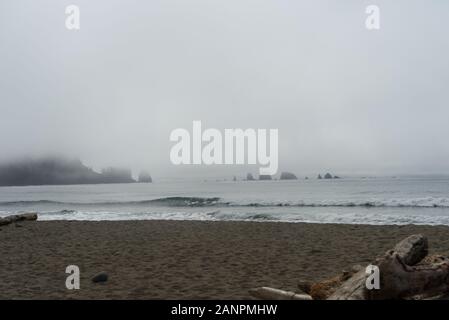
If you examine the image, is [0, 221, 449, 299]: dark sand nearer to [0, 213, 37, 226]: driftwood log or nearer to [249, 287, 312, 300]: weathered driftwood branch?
[249, 287, 312, 300]: weathered driftwood branch

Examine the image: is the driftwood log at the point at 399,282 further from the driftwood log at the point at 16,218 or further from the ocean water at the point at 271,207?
the driftwood log at the point at 16,218

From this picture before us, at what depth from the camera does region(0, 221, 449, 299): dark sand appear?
6613 millimetres

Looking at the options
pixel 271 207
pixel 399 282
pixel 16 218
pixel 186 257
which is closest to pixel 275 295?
pixel 399 282

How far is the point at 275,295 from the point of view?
4.98 metres

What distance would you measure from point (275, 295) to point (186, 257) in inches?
197

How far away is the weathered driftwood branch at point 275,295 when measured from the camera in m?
4.82

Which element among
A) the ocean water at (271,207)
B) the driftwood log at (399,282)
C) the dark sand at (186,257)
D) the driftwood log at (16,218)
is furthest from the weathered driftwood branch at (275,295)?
the driftwood log at (16,218)

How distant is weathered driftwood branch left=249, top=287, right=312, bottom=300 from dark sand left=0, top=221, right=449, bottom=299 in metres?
0.76

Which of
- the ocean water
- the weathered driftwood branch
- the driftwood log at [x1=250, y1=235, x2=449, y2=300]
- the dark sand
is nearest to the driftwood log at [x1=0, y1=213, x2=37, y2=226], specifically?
the dark sand

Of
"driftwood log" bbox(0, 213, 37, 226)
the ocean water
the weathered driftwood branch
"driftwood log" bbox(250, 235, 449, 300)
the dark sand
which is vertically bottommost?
the ocean water

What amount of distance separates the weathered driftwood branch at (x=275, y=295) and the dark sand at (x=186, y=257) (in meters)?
0.76
